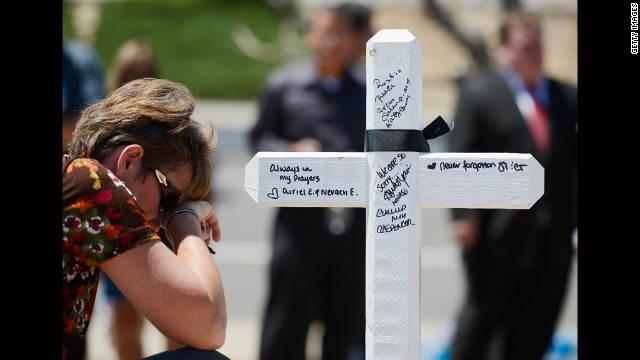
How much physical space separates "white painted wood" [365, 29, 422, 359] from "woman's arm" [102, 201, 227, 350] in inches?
14.9

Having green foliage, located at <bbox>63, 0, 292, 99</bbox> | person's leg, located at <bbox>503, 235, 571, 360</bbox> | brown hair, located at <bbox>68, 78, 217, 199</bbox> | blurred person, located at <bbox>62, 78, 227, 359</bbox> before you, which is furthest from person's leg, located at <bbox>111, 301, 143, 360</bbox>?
green foliage, located at <bbox>63, 0, 292, 99</bbox>

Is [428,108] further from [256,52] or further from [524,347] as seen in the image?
[524,347]

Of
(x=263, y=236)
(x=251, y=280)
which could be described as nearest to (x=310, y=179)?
(x=251, y=280)

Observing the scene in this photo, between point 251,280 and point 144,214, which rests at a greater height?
point 144,214

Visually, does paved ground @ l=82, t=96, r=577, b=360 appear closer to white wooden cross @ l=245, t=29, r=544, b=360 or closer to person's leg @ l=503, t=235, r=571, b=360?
white wooden cross @ l=245, t=29, r=544, b=360

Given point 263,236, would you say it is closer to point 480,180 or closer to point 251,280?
point 251,280

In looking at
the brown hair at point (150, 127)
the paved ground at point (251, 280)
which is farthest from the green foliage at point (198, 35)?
the brown hair at point (150, 127)

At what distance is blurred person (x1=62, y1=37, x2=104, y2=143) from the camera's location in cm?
411

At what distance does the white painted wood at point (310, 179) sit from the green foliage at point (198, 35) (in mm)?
15708

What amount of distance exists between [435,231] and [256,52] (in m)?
9.79

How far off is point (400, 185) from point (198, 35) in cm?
1672

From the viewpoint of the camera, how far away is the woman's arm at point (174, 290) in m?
1.82

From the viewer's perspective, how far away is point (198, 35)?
18172 millimetres

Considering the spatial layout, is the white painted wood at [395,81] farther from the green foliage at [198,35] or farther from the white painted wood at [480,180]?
the green foliage at [198,35]
